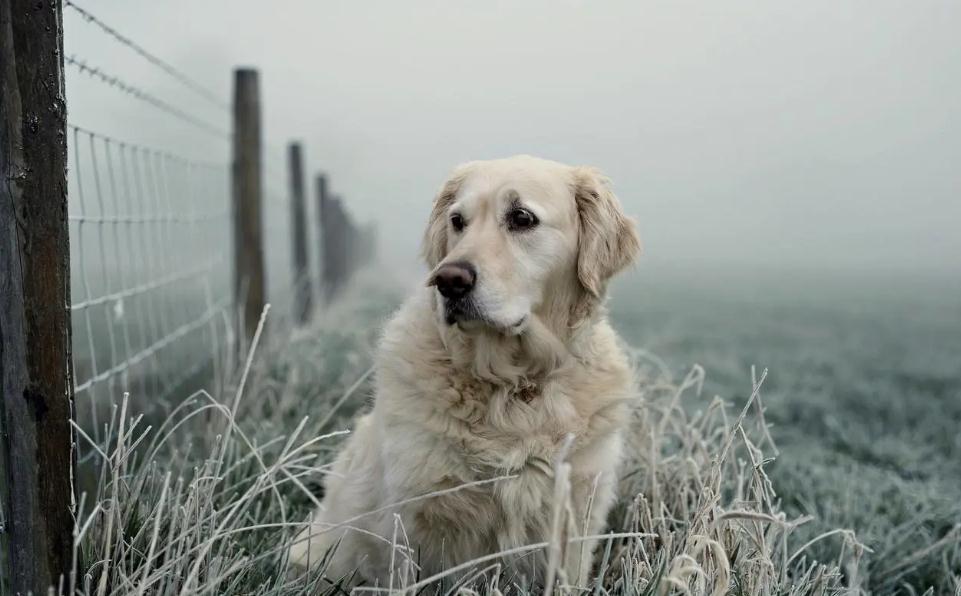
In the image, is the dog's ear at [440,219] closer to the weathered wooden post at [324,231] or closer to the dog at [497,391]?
the dog at [497,391]

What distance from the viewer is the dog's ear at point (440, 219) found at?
286 cm

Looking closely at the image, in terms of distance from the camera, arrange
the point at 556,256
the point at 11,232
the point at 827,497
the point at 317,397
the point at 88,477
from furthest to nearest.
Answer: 1. the point at 317,397
2. the point at 827,497
3. the point at 88,477
4. the point at 556,256
5. the point at 11,232

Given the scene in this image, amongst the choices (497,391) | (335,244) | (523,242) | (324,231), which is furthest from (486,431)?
(335,244)

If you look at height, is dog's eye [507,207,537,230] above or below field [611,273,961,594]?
above

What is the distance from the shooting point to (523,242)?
256 centimetres

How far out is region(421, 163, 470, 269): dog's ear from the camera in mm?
2855

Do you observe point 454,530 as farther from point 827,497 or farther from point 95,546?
point 827,497

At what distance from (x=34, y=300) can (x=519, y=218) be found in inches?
54.8

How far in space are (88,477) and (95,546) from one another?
143 centimetres

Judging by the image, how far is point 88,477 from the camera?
3352 mm

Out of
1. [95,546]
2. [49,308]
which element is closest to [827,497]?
[95,546]

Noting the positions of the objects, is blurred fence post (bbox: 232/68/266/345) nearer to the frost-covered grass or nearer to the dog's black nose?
the frost-covered grass

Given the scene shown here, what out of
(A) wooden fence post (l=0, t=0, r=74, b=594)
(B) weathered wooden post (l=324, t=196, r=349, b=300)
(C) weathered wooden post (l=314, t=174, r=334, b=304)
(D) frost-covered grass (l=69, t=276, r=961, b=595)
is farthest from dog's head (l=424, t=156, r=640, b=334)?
(B) weathered wooden post (l=324, t=196, r=349, b=300)

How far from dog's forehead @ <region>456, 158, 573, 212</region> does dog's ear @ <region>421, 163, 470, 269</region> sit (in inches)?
4.3
